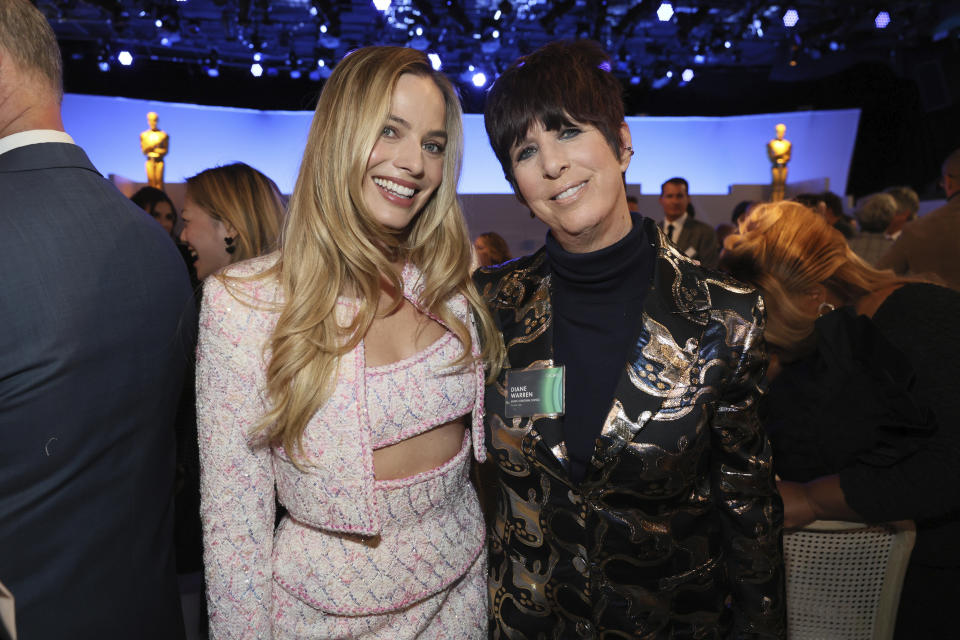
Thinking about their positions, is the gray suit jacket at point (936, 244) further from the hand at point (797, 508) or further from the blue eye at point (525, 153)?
the blue eye at point (525, 153)

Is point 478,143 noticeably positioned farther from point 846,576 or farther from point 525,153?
point 846,576

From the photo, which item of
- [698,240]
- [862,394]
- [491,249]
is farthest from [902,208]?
[862,394]

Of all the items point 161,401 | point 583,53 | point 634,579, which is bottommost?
point 634,579

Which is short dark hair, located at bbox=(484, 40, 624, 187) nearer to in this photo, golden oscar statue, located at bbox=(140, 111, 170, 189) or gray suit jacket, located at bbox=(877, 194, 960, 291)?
gray suit jacket, located at bbox=(877, 194, 960, 291)

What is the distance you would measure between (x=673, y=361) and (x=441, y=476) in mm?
514

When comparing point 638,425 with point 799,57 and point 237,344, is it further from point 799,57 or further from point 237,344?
point 799,57

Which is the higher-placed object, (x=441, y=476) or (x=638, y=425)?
(x=638, y=425)

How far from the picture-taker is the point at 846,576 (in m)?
1.59

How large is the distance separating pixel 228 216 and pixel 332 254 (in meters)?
1.35

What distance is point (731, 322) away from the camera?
1.29 meters

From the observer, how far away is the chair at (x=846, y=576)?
157 cm

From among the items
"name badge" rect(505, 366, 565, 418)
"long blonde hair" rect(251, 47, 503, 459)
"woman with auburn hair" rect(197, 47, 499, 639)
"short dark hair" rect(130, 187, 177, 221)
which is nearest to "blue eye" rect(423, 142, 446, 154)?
"woman with auburn hair" rect(197, 47, 499, 639)

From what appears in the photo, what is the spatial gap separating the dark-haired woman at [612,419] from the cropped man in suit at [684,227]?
4.32 metres

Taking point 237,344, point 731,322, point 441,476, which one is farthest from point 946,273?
point 237,344
